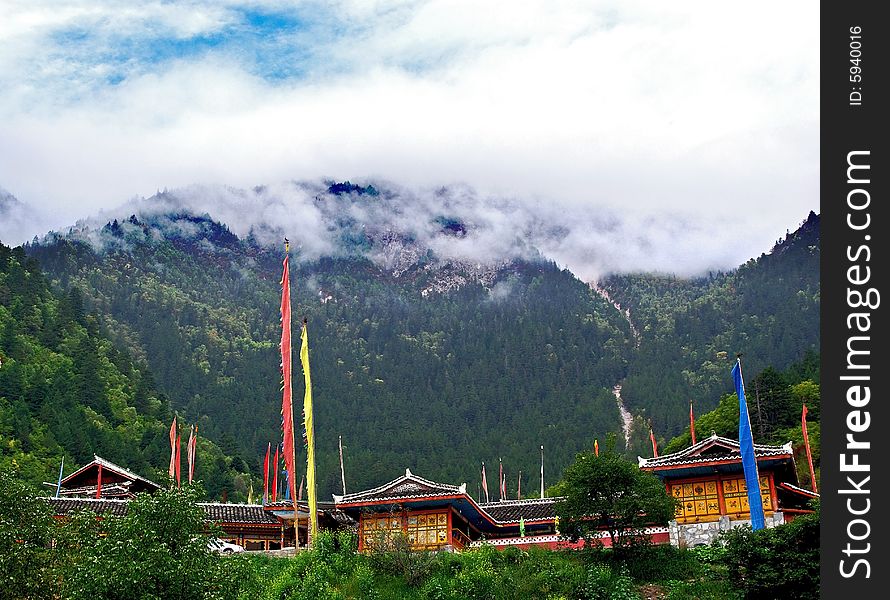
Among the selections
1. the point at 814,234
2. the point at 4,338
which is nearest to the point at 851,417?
the point at 4,338

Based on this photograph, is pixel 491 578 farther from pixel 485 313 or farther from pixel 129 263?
pixel 129 263

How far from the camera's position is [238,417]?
434 feet

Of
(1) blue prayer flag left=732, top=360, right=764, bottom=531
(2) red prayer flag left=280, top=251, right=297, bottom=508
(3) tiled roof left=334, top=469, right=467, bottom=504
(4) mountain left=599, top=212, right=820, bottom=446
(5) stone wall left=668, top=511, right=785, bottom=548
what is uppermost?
(4) mountain left=599, top=212, right=820, bottom=446

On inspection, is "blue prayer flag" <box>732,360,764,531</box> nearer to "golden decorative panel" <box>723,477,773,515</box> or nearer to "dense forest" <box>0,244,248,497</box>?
"golden decorative panel" <box>723,477,773,515</box>

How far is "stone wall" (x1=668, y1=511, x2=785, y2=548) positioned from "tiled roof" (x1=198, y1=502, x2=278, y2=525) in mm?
21007

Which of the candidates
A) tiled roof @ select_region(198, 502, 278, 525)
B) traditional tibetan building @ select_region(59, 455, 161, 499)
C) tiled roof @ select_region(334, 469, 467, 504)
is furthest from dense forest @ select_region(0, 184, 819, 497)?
tiled roof @ select_region(334, 469, 467, 504)

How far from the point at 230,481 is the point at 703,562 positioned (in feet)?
203

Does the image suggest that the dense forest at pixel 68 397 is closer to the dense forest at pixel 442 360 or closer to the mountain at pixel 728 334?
the dense forest at pixel 442 360

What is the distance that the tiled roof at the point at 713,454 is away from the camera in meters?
46.5

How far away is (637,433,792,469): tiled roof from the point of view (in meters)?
46.5

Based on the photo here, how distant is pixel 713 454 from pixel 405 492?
1510cm

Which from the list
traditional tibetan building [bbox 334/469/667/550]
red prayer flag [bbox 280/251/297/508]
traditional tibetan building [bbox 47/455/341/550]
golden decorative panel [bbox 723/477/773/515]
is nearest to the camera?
red prayer flag [bbox 280/251/297/508]

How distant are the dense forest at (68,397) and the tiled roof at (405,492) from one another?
30790mm

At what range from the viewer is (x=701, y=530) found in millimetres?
46406
